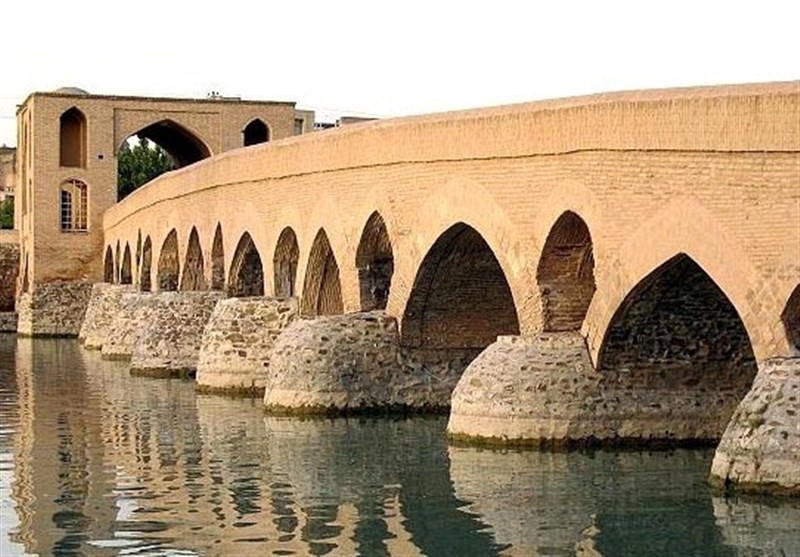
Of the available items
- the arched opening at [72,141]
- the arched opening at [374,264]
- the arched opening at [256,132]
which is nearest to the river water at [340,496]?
the arched opening at [374,264]

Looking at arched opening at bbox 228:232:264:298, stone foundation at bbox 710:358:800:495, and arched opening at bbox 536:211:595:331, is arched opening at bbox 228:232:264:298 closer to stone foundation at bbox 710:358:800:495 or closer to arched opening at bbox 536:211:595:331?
arched opening at bbox 536:211:595:331

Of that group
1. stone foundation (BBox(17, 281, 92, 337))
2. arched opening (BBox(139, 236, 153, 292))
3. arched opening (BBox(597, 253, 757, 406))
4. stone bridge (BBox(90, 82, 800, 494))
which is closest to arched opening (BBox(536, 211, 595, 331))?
stone bridge (BBox(90, 82, 800, 494))

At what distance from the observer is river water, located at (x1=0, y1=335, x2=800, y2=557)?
430 inches

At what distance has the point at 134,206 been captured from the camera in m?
34.2

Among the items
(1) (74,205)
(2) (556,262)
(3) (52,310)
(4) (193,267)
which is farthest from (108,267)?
(2) (556,262)

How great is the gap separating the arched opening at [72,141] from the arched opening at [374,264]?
2118cm

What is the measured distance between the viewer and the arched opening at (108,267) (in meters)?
39.3

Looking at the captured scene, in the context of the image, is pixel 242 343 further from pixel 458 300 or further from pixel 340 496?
pixel 340 496

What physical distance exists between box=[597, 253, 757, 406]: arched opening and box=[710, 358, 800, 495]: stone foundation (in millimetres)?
2684

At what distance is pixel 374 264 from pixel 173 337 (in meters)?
5.70

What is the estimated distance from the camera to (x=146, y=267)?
111ft

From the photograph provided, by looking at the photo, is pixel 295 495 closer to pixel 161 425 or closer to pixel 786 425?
pixel 786 425

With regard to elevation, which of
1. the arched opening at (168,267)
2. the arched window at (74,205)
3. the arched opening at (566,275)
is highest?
the arched window at (74,205)

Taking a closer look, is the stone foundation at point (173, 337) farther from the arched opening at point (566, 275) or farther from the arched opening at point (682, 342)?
the arched opening at point (682, 342)
